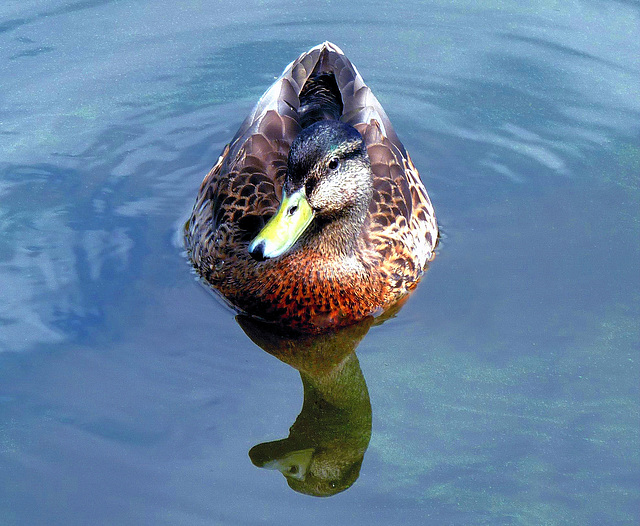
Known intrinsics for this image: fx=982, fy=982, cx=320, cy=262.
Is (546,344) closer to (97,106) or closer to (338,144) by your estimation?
(338,144)

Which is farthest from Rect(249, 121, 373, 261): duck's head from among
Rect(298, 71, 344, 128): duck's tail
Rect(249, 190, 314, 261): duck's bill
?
Rect(298, 71, 344, 128): duck's tail

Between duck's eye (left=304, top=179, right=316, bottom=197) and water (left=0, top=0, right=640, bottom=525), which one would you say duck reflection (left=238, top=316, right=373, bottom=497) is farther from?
duck's eye (left=304, top=179, right=316, bottom=197)

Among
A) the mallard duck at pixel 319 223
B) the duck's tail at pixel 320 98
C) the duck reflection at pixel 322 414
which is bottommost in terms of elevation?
the duck reflection at pixel 322 414

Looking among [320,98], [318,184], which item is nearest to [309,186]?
[318,184]

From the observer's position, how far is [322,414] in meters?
6.01

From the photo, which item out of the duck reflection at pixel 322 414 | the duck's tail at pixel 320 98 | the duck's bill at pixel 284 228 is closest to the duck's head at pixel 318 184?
the duck's bill at pixel 284 228

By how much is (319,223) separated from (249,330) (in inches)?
35.1

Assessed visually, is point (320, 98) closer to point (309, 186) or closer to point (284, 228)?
point (309, 186)

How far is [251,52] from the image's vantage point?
30.5ft

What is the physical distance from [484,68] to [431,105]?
30.7 inches

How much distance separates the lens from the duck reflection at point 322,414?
5598 mm

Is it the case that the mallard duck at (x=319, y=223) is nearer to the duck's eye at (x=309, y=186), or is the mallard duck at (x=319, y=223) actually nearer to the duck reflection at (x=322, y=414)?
the duck's eye at (x=309, y=186)

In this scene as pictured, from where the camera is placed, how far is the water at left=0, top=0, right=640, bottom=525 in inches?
217

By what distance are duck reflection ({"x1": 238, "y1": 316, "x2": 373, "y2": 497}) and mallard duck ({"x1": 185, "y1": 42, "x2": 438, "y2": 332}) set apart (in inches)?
4.8
